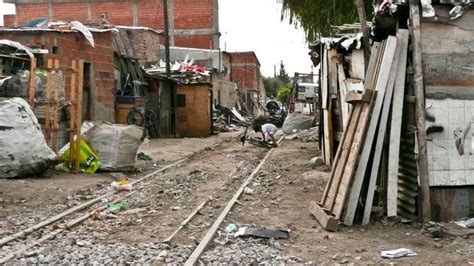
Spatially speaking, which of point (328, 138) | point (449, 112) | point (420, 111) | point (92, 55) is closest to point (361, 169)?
point (420, 111)

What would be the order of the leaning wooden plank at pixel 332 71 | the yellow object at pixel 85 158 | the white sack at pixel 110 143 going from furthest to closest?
the leaning wooden plank at pixel 332 71 → the white sack at pixel 110 143 → the yellow object at pixel 85 158

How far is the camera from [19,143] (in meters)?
11.3

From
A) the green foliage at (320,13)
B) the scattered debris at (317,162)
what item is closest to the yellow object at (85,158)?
the scattered debris at (317,162)

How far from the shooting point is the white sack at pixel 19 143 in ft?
36.9

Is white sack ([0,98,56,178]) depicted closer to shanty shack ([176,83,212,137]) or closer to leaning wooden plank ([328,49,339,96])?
leaning wooden plank ([328,49,339,96])

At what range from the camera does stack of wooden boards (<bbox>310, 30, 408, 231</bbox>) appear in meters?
7.30

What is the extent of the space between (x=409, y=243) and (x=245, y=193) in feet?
14.0

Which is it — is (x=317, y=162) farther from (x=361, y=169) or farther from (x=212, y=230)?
(x=212, y=230)

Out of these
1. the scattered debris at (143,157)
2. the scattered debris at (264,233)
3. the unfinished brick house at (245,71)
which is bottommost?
the scattered debris at (143,157)

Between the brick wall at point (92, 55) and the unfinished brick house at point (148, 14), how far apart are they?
2987cm

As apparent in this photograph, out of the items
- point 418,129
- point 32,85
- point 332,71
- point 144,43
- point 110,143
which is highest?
point 144,43

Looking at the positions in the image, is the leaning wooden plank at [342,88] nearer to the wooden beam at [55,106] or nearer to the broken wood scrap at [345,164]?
the broken wood scrap at [345,164]

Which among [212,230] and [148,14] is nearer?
[212,230]

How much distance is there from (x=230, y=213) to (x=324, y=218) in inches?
61.8
